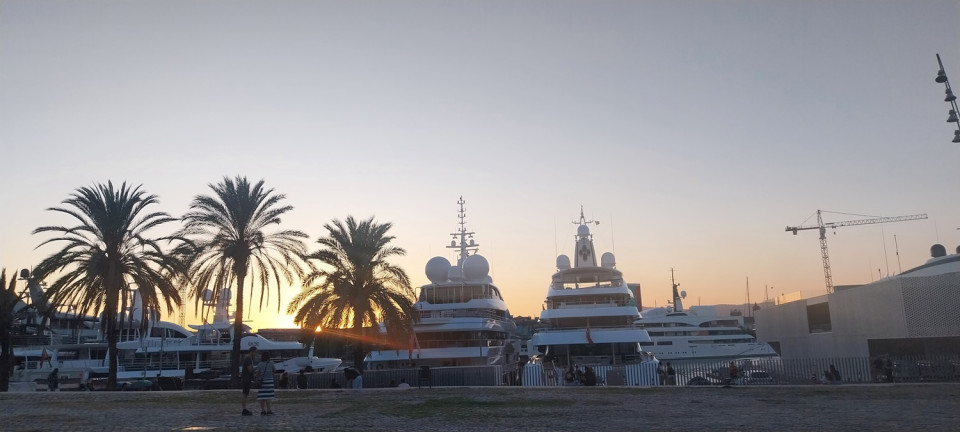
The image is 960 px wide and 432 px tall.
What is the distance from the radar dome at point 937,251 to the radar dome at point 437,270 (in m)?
42.5

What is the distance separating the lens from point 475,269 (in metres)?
47.4

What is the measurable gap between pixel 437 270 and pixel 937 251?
4364 centimetres

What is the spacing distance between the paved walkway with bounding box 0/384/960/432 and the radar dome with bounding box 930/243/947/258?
1682 inches

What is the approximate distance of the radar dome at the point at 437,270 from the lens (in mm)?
46438

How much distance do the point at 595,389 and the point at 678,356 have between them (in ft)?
165

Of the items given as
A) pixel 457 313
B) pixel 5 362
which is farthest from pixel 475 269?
pixel 5 362

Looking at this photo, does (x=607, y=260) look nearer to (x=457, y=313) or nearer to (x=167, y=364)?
(x=457, y=313)

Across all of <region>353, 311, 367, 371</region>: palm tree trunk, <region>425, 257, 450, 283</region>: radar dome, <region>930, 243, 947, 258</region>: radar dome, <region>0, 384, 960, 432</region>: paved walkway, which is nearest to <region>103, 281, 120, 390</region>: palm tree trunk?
<region>0, 384, 960, 432</region>: paved walkway

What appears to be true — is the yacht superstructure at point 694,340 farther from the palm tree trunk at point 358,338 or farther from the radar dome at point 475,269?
the palm tree trunk at point 358,338

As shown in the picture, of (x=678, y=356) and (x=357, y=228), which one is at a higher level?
(x=357, y=228)

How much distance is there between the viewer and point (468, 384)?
28062 millimetres

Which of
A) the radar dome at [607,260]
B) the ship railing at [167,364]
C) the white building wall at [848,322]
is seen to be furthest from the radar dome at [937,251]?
the ship railing at [167,364]

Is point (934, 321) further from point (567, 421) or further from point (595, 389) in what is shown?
point (567, 421)

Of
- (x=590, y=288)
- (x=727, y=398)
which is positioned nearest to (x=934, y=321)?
(x=590, y=288)
